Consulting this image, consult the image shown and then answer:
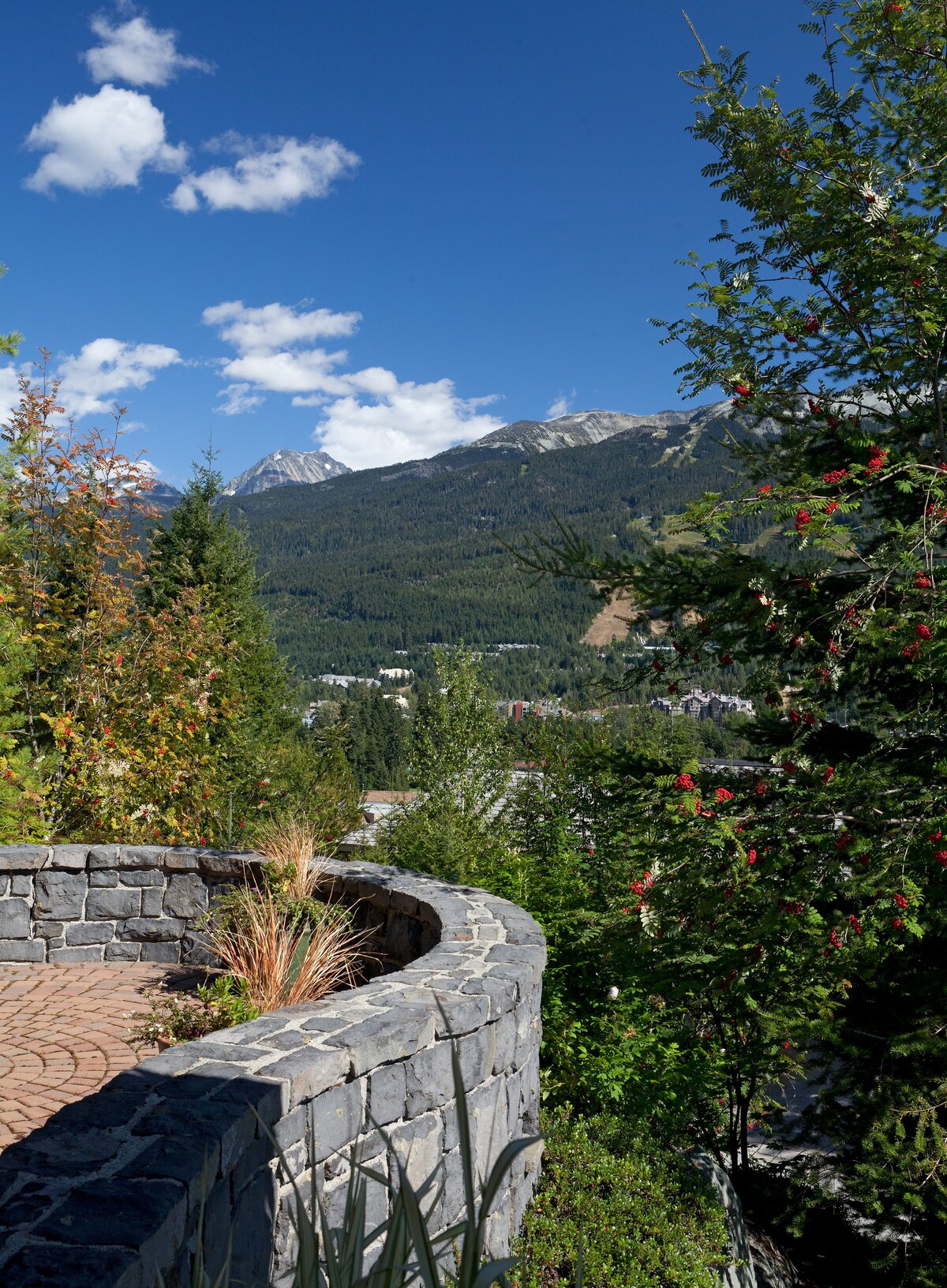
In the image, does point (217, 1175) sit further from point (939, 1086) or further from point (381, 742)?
point (381, 742)

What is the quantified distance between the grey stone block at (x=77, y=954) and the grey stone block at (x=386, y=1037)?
11.2ft

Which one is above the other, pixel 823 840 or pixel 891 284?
pixel 891 284

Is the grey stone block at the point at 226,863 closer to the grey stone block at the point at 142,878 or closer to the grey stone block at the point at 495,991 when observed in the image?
the grey stone block at the point at 142,878

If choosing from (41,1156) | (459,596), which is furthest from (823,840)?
(459,596)

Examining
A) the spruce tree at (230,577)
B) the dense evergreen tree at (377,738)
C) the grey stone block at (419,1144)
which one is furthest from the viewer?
the dense evergreen tree at (377,738)

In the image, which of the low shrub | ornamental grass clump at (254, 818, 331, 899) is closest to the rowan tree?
the low shrub

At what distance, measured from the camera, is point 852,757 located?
4922 millimetres

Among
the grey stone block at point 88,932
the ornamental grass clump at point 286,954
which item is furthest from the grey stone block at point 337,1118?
the grey stone block at point 88,932

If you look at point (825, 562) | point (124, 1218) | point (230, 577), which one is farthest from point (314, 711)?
point (124, 1218)

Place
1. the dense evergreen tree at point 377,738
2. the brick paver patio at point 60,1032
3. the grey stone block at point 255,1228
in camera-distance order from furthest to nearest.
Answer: the dense evergreen tree at point 377,738, the brick paver patio at point 60,1032, the grey stone block at point 255,1228

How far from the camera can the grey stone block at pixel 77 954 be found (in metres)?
5.73

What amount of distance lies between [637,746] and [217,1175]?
3.81 metres

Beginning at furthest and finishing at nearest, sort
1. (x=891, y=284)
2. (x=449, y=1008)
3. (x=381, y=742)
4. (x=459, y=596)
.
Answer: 1. (x=459, y=596)
2. (x=381, y=742)
3. (x=891, y=284)
4. (x=449, y=1008)

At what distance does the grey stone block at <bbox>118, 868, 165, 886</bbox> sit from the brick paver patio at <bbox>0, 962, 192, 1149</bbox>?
1.69 feet
